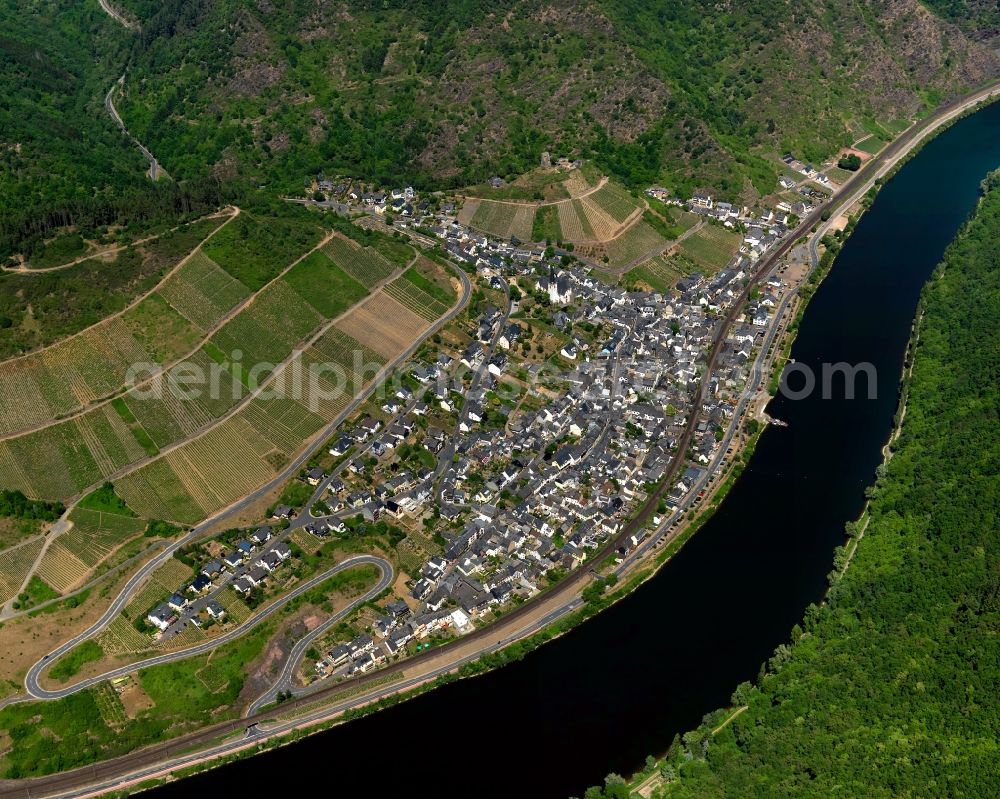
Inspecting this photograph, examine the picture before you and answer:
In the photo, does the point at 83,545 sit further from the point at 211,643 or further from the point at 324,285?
the point at 324,285

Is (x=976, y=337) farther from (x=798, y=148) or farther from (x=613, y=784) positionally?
(x=613, y=784)

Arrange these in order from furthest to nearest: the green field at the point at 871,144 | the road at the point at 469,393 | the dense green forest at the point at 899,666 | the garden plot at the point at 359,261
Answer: the green field at the point at 871,144
the garden plot at the point at 359,261
the road at the point at 469,393
the dense green forest at the point at 899,666

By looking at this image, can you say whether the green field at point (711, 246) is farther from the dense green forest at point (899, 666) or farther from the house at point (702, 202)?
the dense green forest at point (899, 666)

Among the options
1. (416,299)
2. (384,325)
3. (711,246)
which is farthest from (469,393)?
(711,246)

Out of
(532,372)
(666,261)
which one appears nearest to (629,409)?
(532,372)

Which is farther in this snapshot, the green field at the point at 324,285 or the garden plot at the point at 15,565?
the green field at the point at 324,285

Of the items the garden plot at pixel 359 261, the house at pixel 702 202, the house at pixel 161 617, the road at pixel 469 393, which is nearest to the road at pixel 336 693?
the house at pixel 161 617

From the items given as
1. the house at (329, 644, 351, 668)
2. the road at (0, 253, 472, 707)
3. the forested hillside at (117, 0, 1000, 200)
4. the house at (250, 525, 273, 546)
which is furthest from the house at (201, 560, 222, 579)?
the forested hillside at (117, 0, 1000, 200)
